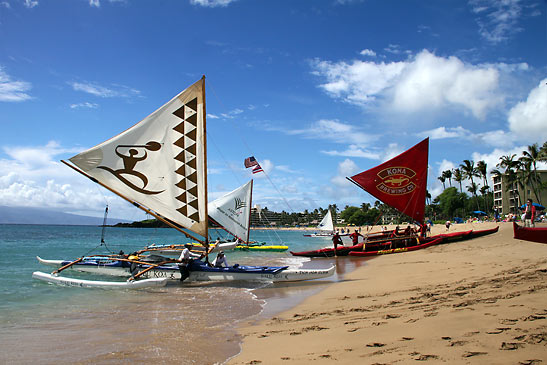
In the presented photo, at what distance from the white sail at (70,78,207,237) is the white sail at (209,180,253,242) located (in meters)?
16.1

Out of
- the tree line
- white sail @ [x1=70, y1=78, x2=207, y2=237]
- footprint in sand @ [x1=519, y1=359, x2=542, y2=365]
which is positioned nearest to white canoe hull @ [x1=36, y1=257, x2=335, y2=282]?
white sail @ [x1=70, y1=78, x2=207, y2=237]

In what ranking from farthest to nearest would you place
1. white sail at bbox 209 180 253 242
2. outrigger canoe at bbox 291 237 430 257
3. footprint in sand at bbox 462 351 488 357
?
1. white sail at bbox 209 180 253 242
2. outrigger canoe at bbox 291 237 430 257
3. footprint in sand at bbox 462 351 488 357

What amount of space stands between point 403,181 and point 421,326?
21282 mm

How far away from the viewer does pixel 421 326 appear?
624 cm

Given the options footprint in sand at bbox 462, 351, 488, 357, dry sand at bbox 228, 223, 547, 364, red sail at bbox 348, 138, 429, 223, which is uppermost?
red sail at bbox 348, 138, 429, 223

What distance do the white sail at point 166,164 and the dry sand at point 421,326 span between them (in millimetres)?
7546

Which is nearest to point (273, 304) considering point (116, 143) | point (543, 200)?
point (116, 143)

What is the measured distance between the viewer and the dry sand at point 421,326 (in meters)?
4.81

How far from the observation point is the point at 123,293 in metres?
14.2

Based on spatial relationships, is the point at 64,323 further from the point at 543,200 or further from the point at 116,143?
the point at 543,200

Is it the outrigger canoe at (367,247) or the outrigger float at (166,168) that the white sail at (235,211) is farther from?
the outrigger float at (166,168)

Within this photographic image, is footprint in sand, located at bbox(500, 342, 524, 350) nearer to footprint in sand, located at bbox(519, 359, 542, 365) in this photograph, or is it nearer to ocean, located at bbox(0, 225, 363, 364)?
footprint in sand, located at bbox(519, 359, 542, 365)

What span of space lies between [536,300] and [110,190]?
1536cm

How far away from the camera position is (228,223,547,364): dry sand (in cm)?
481
